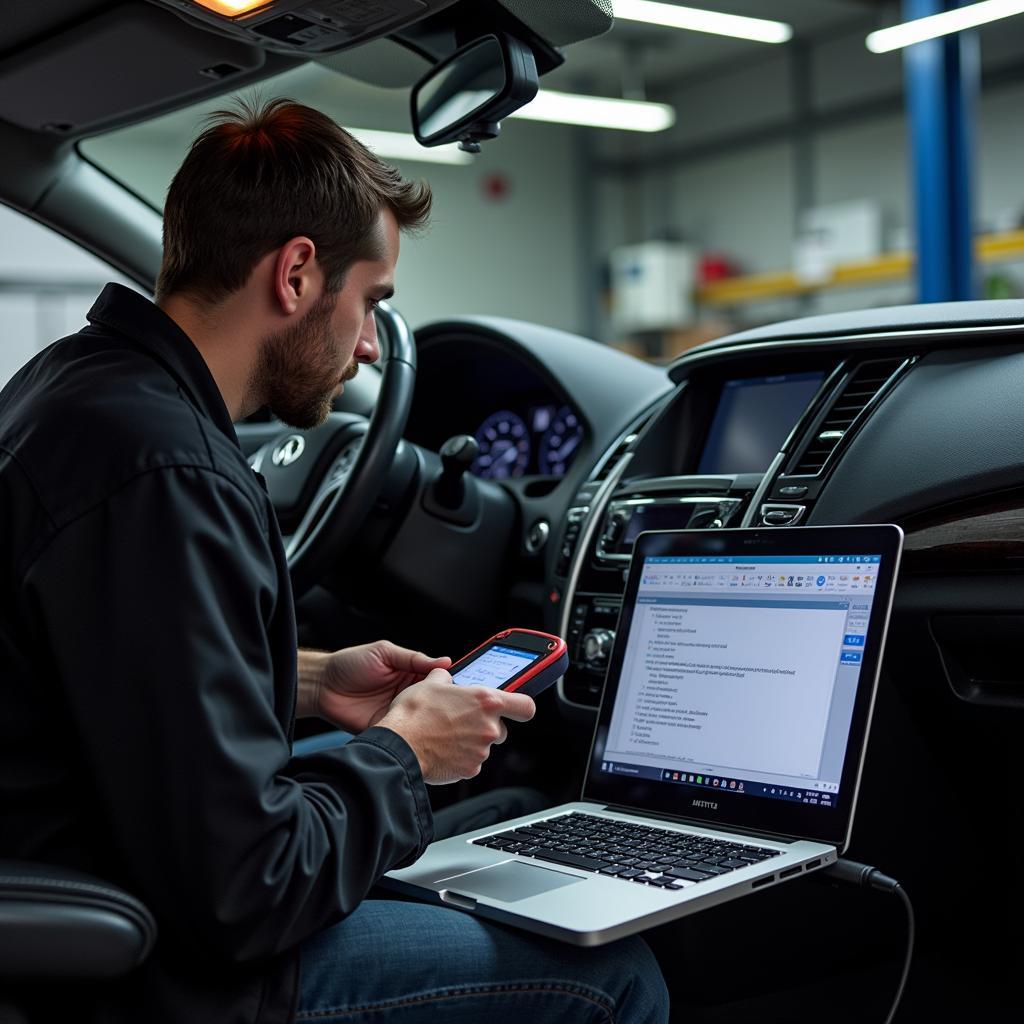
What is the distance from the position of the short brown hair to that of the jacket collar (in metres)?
0.07

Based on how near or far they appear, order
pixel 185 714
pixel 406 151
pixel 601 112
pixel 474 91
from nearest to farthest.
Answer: pixel 185 714 < pixel 474 91 < pixel 601 112 < pixel 406 151

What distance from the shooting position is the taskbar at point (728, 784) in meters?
1.05

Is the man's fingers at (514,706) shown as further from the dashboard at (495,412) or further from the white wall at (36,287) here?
the white wall at (36,287)

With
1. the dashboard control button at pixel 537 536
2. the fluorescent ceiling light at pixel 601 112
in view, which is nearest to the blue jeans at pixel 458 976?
the dashboard control button at pixel 537 536

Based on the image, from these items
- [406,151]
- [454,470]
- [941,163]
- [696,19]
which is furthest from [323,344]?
[406,151]

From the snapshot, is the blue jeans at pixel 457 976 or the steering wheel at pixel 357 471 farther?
the steering wheel at pixel 357 471

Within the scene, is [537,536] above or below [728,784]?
above

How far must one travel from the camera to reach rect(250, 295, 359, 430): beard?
1.02 meters

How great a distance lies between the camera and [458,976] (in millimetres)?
910

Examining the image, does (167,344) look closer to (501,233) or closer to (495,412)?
(495,412)

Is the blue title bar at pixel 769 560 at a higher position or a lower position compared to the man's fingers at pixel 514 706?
higher

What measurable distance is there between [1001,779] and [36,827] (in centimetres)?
112

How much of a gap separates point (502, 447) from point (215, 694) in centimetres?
137

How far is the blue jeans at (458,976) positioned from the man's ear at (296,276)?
463 millimetres
